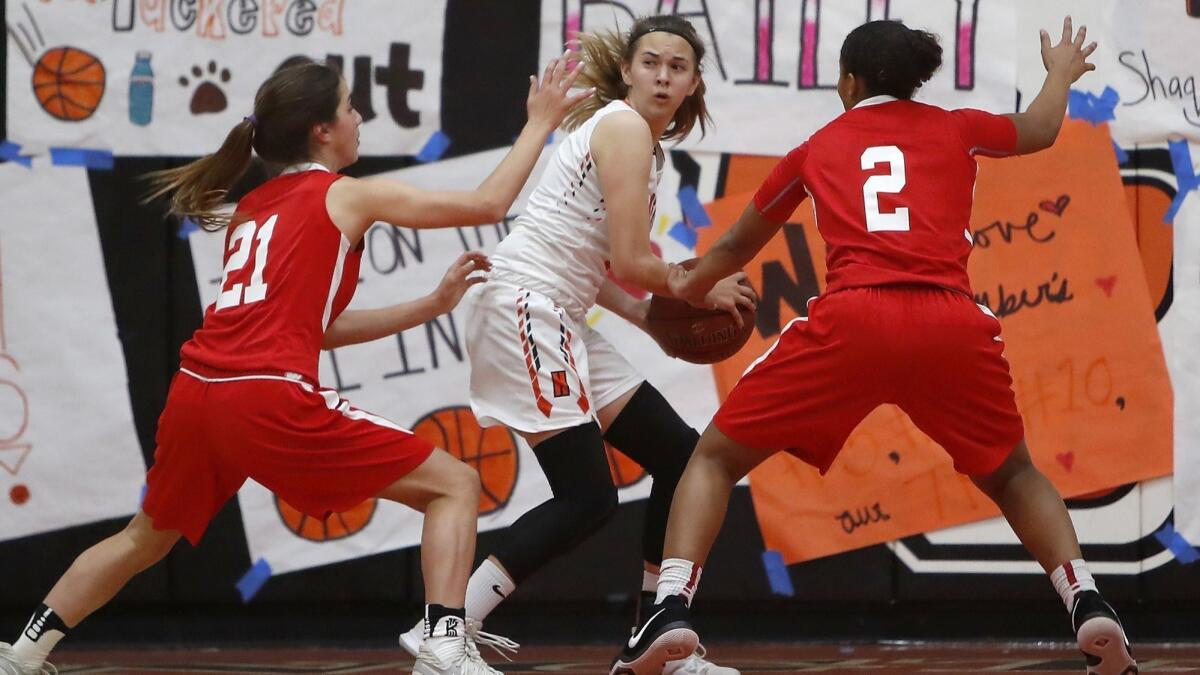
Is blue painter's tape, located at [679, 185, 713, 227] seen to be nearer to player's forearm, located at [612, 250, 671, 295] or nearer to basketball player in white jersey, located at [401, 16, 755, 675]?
basketball player in white jersey, located at [401, 16, 755, 675]

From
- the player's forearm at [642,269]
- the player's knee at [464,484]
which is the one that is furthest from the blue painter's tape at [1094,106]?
the player's knee at [464,484]

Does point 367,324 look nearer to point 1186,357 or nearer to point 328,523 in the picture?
point 328,523

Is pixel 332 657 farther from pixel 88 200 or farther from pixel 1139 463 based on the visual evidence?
pixel 1139 463

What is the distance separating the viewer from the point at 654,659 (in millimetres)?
3287

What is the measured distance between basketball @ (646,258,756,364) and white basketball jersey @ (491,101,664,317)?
0.27 metres

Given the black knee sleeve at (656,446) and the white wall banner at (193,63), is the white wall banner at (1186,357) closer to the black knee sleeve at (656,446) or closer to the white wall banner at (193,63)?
the black knee sleeve at (656,446)

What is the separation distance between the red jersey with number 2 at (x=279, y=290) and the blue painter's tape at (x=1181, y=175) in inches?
127

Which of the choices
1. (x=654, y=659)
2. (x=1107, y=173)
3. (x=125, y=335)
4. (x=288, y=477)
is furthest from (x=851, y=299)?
(x=125, y=335)

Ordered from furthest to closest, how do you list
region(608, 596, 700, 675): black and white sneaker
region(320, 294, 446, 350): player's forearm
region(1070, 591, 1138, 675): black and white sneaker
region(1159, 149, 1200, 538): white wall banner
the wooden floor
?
1. region(1159, 149, 1200, 538): white wall banner
2. the wooden floor
3. region(320, 294, 446, 350): player's forearm
4. region(608, 596, 700, 675): black and white sneaker
5. region(1070, 591, 1138, 675): black and white sneaker

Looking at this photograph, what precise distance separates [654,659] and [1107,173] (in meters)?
2.90

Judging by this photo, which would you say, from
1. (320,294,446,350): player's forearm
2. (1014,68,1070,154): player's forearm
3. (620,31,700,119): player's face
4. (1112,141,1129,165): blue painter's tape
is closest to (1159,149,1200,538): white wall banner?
(1112,141,1129,165): blue painter's tape

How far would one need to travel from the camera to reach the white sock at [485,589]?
3.66m

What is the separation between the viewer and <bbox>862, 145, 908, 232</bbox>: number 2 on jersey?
3.30 metres

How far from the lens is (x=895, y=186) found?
3320mm
